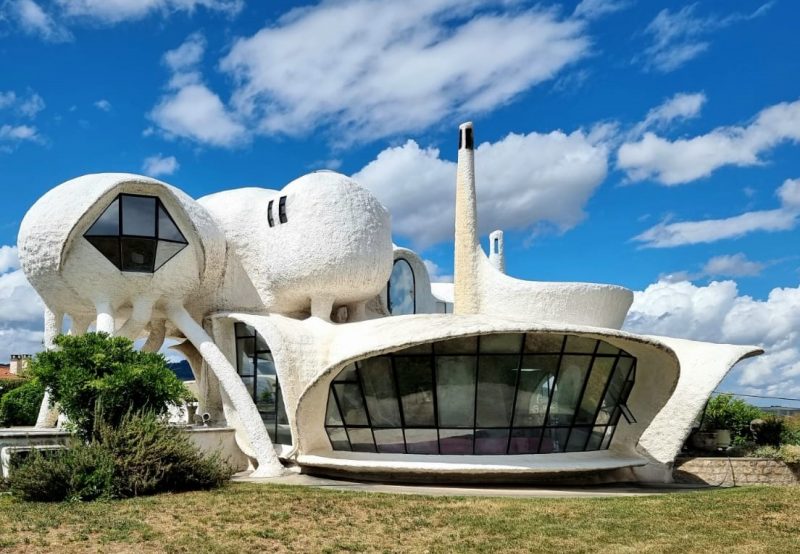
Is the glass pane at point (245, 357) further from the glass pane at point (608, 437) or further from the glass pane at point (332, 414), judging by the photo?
the glass pane at point (608, 437)

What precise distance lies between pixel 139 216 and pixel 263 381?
634cm

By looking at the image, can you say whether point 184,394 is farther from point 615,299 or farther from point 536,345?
point 615,299

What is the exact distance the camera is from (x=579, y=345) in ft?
61.1

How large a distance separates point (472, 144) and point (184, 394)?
14.8 metres

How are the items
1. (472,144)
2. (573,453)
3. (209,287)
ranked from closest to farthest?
1. (573,453)
2. (209,287)
3. (472,144)

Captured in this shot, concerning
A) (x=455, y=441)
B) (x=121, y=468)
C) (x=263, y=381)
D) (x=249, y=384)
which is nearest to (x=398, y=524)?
(x=121, y=468)

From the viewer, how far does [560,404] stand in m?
19.0

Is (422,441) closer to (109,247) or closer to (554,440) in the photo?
(554,440)

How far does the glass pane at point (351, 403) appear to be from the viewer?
19.3 m

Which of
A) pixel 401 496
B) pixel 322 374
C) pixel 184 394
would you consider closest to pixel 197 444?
pixel 184 394

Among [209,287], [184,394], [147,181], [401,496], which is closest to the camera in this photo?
[401,496]

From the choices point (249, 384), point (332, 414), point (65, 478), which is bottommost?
point (65, 478)

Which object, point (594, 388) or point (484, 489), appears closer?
point (484, 489)

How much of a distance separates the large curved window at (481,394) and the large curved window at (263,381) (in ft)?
12.9
